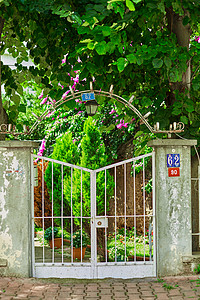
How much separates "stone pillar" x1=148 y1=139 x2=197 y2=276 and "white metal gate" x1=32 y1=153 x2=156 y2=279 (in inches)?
4.7

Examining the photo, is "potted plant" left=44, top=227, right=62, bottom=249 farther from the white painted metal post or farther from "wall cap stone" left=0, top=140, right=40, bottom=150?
"wall cap stone" left=0, top=140, right=40, bottom=150

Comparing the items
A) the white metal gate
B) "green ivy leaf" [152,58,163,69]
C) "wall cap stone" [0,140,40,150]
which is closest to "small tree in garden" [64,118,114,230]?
the white metal gate

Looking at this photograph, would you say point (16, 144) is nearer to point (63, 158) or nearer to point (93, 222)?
point (93, 222)

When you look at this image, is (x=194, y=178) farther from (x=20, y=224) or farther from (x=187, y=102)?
(x=20, y=224)

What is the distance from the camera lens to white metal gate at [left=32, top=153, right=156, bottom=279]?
6938 mm

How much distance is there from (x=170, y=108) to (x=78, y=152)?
15.6ft

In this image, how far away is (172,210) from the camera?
7008 mm

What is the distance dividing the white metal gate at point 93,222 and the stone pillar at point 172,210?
0.12 meters

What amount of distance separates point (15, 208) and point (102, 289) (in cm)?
183

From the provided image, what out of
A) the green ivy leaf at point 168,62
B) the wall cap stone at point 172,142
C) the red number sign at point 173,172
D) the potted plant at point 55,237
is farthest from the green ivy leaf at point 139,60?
the potted plant at point 55,237

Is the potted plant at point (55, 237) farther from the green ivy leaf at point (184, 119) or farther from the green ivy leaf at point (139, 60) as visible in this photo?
the green ivy leaf at point (139, 60)

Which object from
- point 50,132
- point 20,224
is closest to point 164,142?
point 20,224

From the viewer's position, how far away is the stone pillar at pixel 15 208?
22.4 ft

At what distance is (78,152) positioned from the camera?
11750 millimetres
